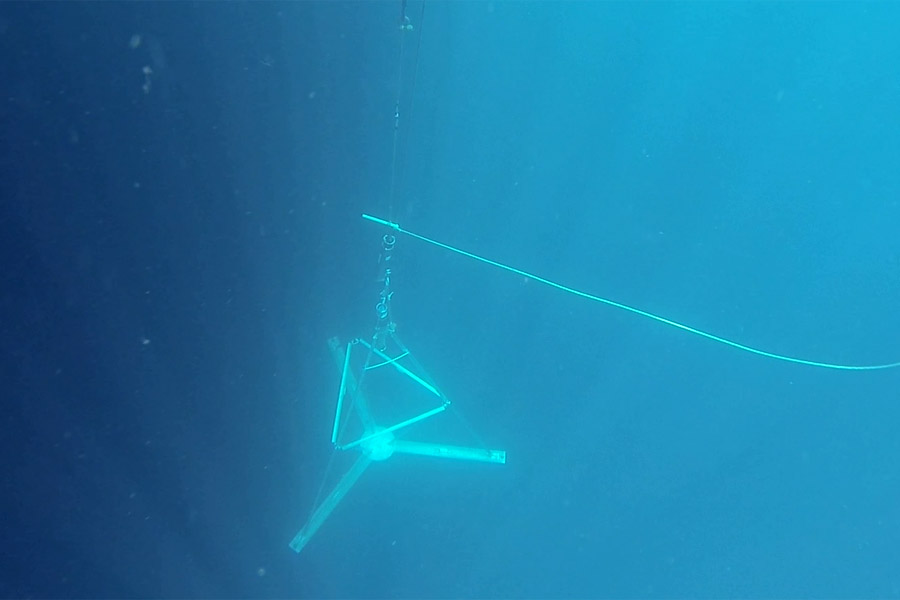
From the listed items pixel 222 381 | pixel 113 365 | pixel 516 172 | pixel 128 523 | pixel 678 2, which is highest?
pixel 678 2

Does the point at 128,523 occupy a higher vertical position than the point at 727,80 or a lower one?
lower

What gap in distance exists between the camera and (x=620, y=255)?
3.42m

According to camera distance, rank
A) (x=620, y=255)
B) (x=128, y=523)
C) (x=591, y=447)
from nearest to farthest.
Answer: (x=128, y=523) → (x=620, y=255) → (x=591, y=447)

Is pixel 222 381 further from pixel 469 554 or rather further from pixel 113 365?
pixel 469 554

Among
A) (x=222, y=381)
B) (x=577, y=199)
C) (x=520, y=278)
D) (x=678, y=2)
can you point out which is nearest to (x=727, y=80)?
(x=678, y=2)

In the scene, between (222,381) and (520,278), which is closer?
(222,381)

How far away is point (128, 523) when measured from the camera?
313 centimetres

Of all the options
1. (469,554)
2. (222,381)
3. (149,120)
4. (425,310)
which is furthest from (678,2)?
(469,554)

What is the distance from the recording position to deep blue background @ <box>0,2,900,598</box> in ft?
7.88

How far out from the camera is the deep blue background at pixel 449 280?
240 centimetres

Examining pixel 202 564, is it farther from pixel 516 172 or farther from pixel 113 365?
pixel 516 172

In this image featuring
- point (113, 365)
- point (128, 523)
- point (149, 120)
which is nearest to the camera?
point (149, 120)

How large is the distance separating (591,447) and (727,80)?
2.53 metres

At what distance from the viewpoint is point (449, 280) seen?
321 centimetres
